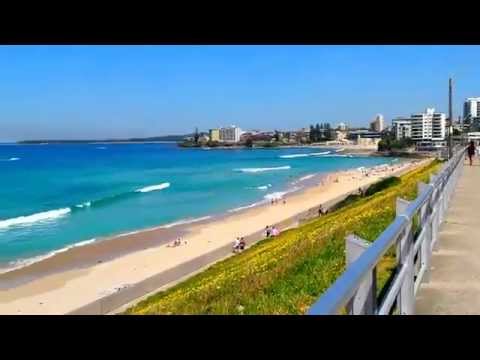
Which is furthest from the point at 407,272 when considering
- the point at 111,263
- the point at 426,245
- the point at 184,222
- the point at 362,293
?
the point at 184,222

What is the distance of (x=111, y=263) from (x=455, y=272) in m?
21.5

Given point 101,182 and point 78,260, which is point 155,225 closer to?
point 78,260

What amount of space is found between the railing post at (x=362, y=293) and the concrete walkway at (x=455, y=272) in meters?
1.57

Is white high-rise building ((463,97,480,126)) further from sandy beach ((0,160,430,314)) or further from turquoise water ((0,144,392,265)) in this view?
sandy beach ((0,160,430,314))

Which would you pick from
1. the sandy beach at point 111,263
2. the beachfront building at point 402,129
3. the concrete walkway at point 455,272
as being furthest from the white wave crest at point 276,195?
the beachfront building at point 402,129

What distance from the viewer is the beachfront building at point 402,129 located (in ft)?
559

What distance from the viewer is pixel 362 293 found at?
9.25ft

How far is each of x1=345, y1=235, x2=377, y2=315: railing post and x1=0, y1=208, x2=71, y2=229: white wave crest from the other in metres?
41.8

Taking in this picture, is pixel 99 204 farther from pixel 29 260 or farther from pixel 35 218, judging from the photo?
pixel 29 260

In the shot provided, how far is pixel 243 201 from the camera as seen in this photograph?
50.1 m

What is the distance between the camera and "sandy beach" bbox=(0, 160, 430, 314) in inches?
818

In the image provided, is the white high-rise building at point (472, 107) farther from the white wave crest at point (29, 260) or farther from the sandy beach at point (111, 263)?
the white wave crest at point (29, 260)
